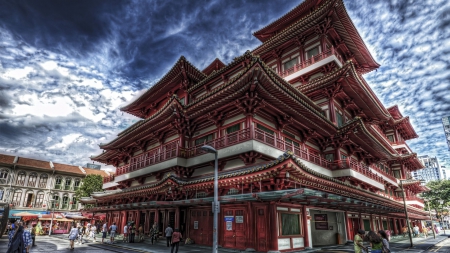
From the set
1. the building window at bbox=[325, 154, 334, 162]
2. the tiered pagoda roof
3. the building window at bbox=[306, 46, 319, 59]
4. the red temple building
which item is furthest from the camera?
the building window at bbox=[306, 46, 319, 59]

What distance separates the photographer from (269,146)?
17281 mm

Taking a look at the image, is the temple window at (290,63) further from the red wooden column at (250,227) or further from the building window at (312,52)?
the red wooden column at (250,227)

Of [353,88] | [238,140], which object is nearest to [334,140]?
[353,88]

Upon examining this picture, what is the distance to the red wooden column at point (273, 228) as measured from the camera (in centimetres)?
1449

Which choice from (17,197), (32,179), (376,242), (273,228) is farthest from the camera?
(32,179)

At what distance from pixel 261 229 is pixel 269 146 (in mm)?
5323

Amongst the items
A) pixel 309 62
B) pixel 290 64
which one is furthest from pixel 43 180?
pixel 309 62

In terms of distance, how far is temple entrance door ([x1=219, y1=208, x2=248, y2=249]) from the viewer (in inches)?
634

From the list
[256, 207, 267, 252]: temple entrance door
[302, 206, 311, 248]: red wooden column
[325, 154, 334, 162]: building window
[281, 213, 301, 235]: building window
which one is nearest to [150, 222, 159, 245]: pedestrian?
[256, 207, 267, 252]: temple entrance door

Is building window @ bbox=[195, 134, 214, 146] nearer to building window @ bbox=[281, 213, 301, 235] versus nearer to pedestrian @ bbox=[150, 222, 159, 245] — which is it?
pedestrian @ bbox=[150, 222, 159, 245]

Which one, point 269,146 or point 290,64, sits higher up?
point 290,64

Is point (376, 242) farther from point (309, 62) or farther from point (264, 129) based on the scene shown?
point (309, 62)

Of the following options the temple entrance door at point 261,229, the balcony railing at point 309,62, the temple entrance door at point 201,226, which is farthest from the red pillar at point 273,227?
the balcony railing at point 309,62

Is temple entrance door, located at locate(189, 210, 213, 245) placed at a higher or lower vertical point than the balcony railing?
lower
